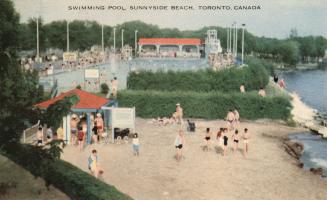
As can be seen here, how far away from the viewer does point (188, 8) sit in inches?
632

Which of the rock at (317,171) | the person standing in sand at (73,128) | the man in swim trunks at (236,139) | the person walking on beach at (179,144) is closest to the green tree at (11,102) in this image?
the person walking on beach at (179,144)

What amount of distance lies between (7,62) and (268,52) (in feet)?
185

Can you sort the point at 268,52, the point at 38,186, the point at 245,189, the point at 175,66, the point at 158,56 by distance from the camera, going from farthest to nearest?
the point at 268,52
the point at 158,56
the point at 175,66
the point at 245,189
the point at 38,186

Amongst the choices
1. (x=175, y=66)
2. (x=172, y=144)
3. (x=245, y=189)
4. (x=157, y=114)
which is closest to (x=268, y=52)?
(x=175, y=66)

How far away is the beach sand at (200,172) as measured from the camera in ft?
45.6

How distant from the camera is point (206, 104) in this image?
2505cm

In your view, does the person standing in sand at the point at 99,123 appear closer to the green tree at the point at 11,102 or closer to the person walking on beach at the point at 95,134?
the person walking on beach at the point at 95,134

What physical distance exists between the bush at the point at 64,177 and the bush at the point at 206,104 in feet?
39.0

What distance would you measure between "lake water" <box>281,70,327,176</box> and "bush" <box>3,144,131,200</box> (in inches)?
348

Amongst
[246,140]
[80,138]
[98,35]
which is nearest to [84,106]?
[80,138]

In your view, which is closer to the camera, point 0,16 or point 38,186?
point 38,186

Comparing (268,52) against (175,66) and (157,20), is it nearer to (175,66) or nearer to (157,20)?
(175,66)

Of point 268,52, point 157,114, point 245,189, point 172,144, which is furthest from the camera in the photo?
point 268,52

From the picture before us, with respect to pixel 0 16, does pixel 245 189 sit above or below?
below
